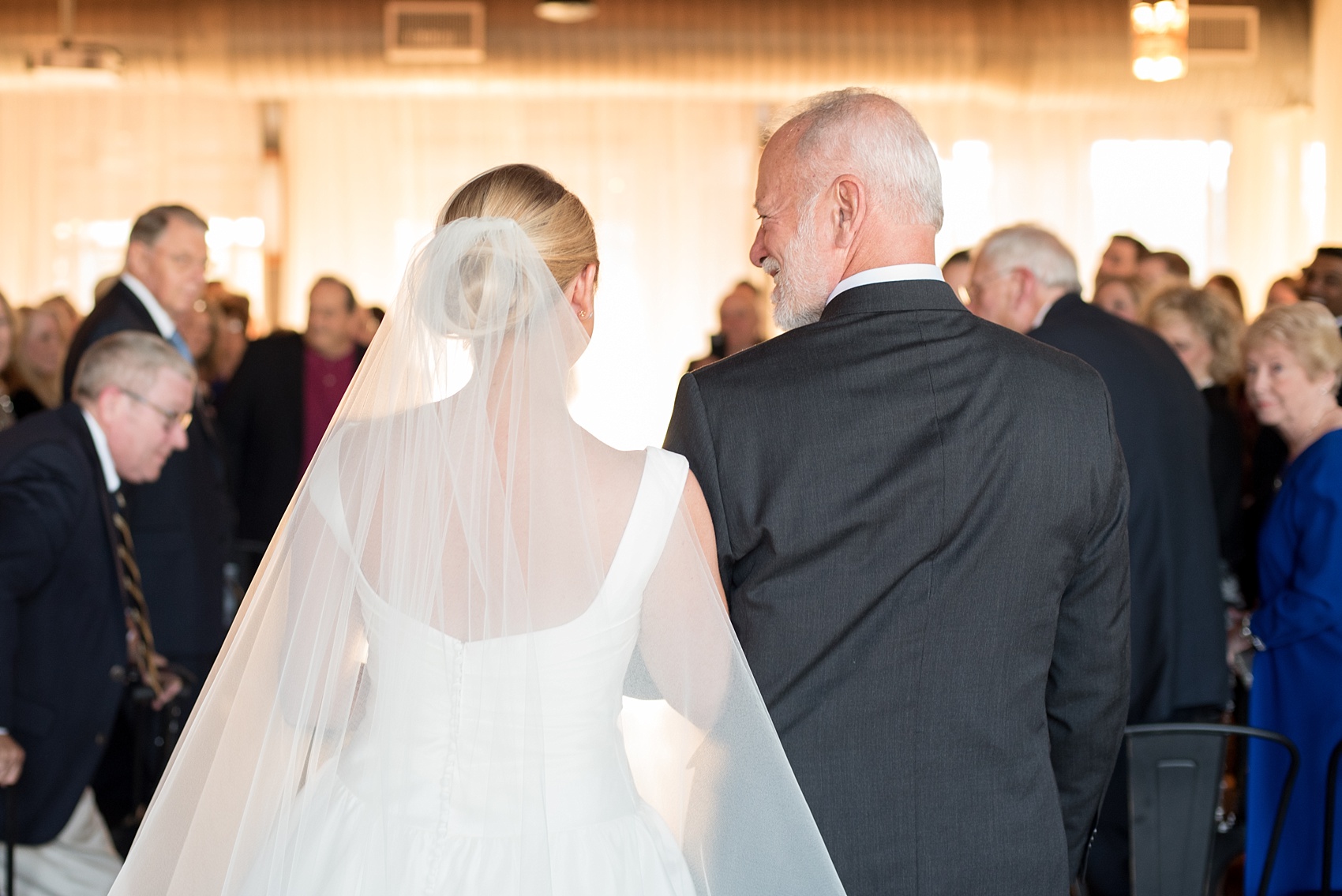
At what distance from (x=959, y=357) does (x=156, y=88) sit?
7505mm

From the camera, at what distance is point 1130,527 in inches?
126

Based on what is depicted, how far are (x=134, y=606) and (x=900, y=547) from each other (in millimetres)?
2021

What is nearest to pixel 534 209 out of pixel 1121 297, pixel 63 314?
pixel 1121 297

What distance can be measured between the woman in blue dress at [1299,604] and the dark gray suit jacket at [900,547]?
1689mm

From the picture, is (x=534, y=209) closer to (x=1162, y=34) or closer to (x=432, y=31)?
(x=1162, y=34)

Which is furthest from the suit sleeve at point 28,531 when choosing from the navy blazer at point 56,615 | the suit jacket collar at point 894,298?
the suit jacket collar at point 894,298

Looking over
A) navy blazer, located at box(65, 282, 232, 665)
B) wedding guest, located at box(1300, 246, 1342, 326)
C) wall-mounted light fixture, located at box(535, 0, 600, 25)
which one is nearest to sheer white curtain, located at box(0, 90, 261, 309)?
wall-mounted light fixture, located at box(535, 0, 600, 25)

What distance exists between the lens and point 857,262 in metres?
1.63

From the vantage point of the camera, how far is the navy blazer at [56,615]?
260 cm

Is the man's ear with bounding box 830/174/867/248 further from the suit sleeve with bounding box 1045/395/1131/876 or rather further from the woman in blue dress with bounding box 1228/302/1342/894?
the woman in blue dress with bounding box 1228/302/1342/894

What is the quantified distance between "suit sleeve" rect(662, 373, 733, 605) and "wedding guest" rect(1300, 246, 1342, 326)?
3618mm

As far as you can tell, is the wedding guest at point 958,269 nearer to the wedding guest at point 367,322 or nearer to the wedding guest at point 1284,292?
the wedding guest at point 1284,292

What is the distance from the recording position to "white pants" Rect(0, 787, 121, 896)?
8.82 ft

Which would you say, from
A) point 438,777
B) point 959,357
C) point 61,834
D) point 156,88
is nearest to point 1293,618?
point 959,357
